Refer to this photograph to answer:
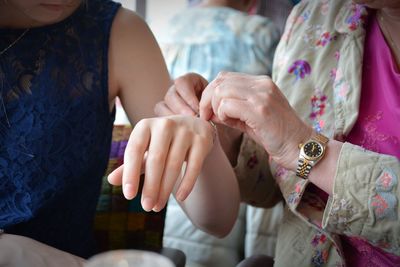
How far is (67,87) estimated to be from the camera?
791 millimetres

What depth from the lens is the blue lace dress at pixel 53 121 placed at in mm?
751

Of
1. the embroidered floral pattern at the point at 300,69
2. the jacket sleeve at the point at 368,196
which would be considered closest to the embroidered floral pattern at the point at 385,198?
the jacket sleeve at the point at 368,196

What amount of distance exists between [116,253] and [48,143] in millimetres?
414

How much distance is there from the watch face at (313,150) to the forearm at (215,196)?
17cm

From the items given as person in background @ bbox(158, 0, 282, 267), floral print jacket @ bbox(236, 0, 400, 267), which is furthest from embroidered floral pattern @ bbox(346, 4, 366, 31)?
person in background @ bbox(158, 0, 282, 267)

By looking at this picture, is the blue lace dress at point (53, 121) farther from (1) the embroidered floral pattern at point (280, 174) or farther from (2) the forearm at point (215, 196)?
(1) the embroidered floral pattern at point (280, 174)

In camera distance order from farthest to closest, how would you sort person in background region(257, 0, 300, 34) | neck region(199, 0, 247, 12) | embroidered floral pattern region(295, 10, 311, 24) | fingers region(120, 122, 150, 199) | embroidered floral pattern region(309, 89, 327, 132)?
1. neck region(199, 0, 247, 12)
2. person in background region(257, 0, 300, 34)
3. embroidered floral pattern region(295, 10, 311, 24)
4. embroidered floral pattern region(309, 89, 327, 132)
5. fingers region(120, 122, 150, 199)

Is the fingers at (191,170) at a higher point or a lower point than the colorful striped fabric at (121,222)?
higher

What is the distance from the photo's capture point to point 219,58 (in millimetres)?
1623

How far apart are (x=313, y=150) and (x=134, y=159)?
Result: 1.05ft

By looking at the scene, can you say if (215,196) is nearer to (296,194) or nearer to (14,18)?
(296,194)

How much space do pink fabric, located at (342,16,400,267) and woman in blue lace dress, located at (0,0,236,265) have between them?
0.30m

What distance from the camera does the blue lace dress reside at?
751 mm

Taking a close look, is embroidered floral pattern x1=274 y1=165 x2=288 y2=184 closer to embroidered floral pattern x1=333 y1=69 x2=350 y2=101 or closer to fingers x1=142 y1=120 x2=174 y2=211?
embroidered floral pattern x1=333 y1=69 x2=350 y2=101
